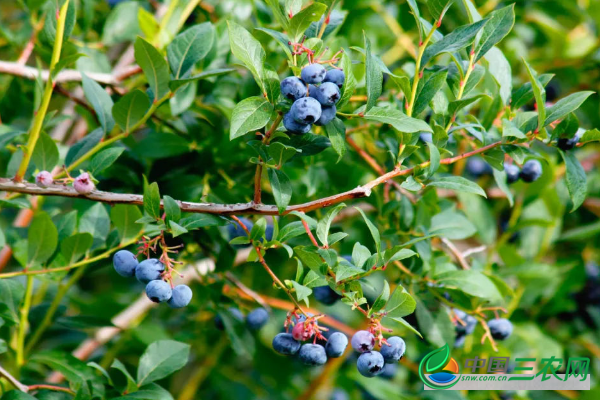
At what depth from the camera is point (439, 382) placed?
1182 mm

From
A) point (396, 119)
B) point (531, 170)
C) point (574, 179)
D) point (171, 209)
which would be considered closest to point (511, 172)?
point (531, 170)

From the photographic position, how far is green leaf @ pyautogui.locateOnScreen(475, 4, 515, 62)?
887 mm

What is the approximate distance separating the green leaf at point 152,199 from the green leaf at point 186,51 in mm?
286

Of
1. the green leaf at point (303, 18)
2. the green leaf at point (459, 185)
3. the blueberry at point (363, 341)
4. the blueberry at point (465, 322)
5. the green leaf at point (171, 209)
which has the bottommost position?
the blueberry at point (465, 322)

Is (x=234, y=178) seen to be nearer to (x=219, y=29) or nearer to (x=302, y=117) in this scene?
(x=219, y=29)

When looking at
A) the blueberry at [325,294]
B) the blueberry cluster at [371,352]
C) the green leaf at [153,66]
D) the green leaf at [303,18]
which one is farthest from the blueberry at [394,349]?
the green leaf at [153,66]

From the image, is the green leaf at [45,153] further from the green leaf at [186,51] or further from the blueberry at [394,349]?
the blueberry at [394,349]

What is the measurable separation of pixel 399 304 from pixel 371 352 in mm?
85

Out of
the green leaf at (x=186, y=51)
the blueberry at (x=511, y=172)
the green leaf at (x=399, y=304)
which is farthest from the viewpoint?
the blueberry at (x=511, y=172)

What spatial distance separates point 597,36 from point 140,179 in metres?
1.49

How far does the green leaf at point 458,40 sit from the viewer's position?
821 millimetres

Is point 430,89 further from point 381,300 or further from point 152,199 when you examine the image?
point 152,199

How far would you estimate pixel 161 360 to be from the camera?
1.02 m

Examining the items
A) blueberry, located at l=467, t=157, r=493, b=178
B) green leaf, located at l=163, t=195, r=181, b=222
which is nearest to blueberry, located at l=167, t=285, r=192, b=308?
green leaf, located at l=163, t=195, r=181, b=222
